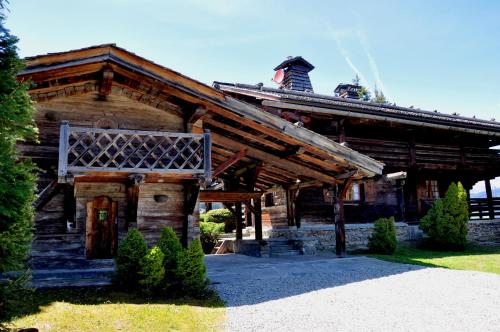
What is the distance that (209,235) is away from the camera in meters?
20.9

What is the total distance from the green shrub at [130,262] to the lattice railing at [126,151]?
182 centimetres

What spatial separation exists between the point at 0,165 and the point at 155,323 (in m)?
3.28

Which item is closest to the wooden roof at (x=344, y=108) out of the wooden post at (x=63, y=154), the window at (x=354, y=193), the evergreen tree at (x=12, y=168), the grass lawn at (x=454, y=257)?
the window at (x=354, y=193)

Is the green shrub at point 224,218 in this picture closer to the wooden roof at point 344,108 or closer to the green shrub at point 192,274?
the wooden roof at point 344,108

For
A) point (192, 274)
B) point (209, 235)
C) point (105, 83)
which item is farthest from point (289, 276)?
point (209, 235)

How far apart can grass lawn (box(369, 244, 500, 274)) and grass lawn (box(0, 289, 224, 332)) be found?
26.1 feet

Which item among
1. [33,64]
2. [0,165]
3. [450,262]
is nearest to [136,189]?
[33,64]

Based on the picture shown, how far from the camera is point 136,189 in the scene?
9539mm

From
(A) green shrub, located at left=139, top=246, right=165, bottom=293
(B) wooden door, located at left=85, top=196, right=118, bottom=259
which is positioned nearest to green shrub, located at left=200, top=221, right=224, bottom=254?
(B) wooden door, located at left=85, top=196, right=118, bottom=259

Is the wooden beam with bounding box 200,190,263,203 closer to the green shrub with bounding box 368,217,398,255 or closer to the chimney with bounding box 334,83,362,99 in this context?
the green shrub with bounding box 368,217,398,255

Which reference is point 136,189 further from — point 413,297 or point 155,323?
point 413,297

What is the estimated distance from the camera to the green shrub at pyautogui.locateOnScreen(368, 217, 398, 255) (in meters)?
14.5

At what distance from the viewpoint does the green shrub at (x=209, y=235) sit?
2080cm

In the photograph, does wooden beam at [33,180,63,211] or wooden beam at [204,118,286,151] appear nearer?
wooden beam at [33,180,63,211]
